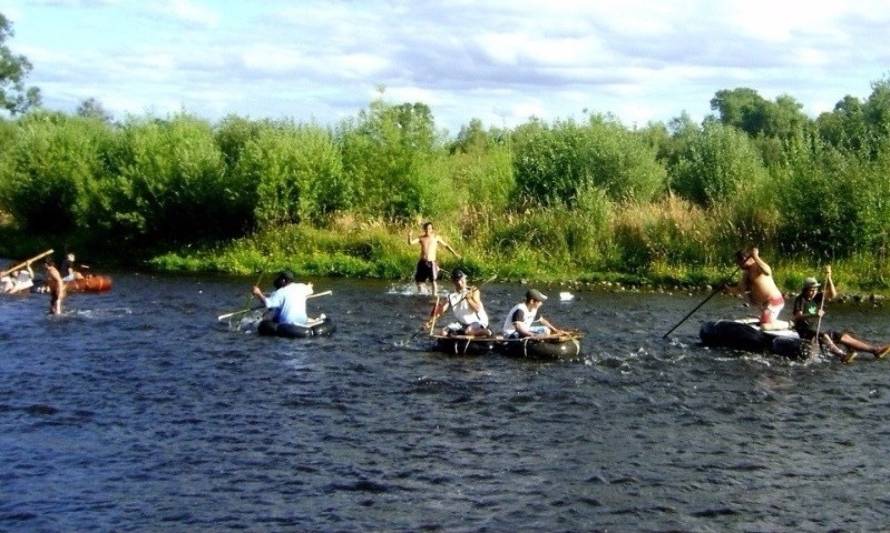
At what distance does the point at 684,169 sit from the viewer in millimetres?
43281

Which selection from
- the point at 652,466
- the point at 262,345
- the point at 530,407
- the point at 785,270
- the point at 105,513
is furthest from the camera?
the point at 785,270

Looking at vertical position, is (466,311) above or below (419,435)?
above

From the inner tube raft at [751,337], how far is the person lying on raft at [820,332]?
287mm

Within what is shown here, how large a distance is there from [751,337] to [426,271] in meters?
11.6

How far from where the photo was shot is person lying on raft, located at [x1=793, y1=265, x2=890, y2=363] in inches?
944

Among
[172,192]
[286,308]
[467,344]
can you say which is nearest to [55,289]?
[286,308]

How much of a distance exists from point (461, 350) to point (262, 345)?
4.70 meters

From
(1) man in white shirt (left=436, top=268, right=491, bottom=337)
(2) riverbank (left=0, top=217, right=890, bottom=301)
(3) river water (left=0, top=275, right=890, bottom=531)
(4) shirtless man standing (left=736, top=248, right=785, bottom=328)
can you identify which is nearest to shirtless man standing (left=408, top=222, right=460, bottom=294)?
(2) riverbank (left=0, top=217, right=890, bottom=301)

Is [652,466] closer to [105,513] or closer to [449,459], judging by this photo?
[449,459]

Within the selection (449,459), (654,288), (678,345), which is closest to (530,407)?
(449,459)

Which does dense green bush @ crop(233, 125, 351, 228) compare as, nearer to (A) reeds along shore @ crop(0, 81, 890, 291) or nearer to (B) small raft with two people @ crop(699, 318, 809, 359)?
(A) reeds along shore @ crop(0, 81, 890, 291)

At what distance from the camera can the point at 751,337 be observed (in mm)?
24938

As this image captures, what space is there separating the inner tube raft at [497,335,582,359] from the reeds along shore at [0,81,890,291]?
13154mm

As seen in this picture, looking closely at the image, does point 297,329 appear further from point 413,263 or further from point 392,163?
point 392,163
